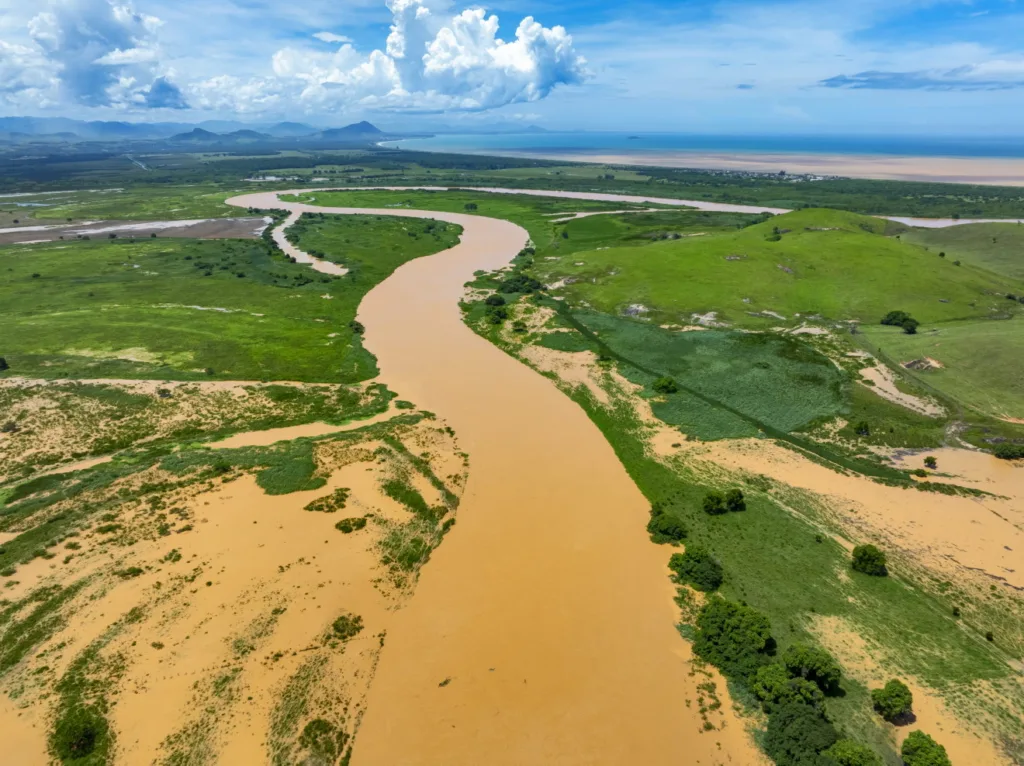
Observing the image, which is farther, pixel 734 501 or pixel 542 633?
pixel 734 501

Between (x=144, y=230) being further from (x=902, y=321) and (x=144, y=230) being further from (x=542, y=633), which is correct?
(x=902, y=321)

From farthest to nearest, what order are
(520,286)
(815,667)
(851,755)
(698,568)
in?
(520,286), (698,568), (815,667), (851,755)

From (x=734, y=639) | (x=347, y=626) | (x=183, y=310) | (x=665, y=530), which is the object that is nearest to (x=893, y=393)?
(x=665, y=530)

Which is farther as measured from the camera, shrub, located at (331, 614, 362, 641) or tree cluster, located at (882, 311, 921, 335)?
tree cluster, located at (882, 311, 921, 335)

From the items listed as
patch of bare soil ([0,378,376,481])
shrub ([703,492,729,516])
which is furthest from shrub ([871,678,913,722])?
patch of bare soil ([0,378,376,481])

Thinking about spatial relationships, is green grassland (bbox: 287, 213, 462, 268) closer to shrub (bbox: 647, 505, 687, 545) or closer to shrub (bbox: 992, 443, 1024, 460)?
shrub (bbox: 647, 505, 687, 545)

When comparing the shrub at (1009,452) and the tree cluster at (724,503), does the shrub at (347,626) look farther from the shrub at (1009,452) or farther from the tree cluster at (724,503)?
the shrub at (1009,452)
